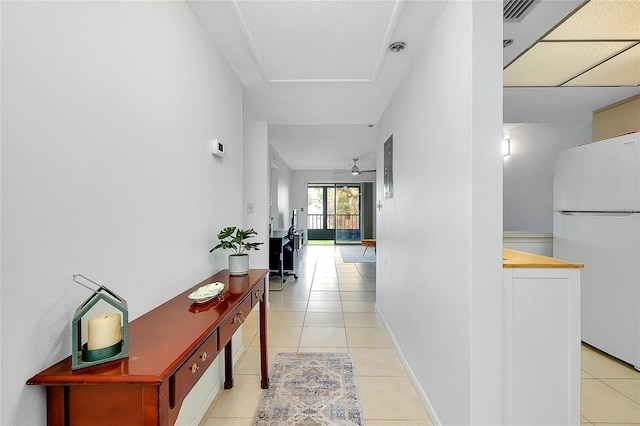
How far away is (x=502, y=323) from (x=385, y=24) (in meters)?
1.80

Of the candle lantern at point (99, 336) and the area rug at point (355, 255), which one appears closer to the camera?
the candle lantern at point (99, 336)

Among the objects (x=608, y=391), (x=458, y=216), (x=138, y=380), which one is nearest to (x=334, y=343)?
(x=458, y=216)

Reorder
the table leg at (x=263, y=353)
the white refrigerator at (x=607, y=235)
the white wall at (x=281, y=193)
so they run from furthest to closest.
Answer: the white wall at (x=281, y=193), the white refrigerator at (x=607, y=235), the table leg at (x=263, y=353)

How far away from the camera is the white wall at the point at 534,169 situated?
4.03m

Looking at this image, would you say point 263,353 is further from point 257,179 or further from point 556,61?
point 556,61

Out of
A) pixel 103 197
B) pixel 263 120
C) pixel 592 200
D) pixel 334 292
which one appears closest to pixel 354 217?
pixel 334 292

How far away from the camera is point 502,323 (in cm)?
144

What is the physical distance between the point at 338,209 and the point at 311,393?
29.4 ft

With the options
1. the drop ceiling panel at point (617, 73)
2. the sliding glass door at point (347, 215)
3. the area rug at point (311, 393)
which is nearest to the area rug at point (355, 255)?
the sliding glass door at point (347, 215)

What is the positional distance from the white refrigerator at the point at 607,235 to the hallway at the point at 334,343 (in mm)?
1849

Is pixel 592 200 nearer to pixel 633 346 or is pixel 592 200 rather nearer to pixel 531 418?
pixel 633 346

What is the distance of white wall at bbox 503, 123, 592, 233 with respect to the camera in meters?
4.03

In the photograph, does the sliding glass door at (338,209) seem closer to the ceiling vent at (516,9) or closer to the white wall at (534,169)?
the white wall at (534,169)

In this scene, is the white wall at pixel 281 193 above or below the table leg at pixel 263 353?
above
